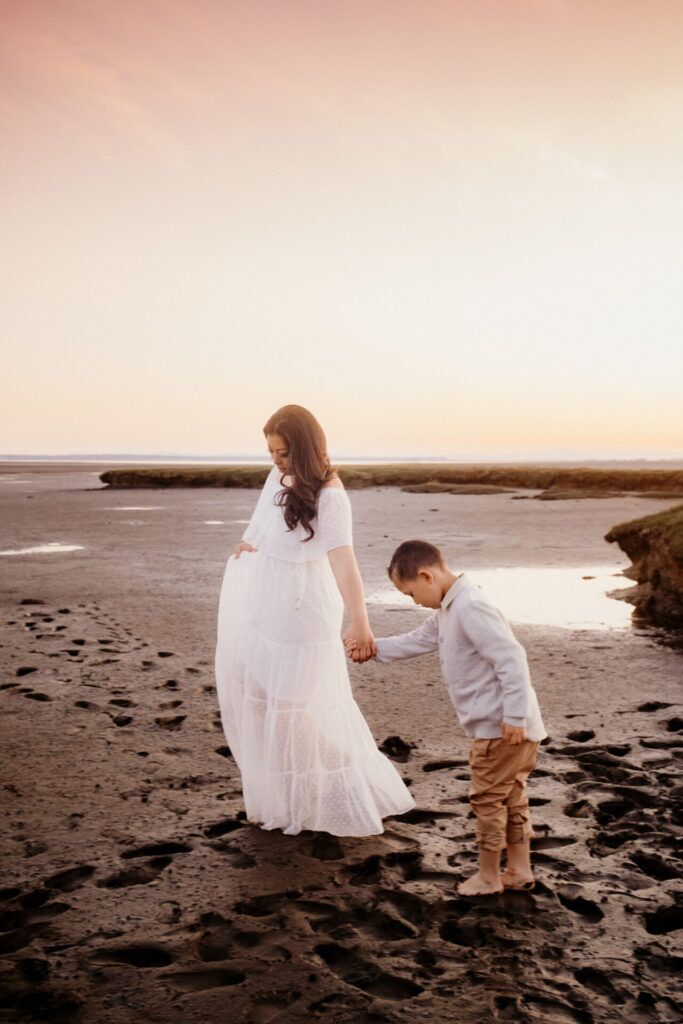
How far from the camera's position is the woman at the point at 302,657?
14.1 ft

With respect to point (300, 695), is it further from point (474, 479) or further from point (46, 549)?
point (474, 479)

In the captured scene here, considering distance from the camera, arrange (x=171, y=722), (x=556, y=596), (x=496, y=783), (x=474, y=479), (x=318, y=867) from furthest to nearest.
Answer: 1. (x=474, y=479)
2. (x=556, y=596)
3. (x=171, y=722)
4. (x=318, y=867)
5. (x=496, y=783)

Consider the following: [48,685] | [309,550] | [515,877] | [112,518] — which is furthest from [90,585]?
[112,518]

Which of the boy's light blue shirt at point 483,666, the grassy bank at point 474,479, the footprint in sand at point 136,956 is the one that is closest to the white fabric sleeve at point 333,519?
the boy's light blue shirt at point 483,666

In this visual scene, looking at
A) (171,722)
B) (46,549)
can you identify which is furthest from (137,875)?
(46,549)

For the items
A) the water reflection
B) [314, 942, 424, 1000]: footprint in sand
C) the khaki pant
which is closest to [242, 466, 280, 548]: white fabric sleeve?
the khaki pant

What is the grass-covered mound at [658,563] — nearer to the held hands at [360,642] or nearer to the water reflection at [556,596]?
the water reflection at [556,596]

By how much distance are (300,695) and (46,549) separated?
576 inches

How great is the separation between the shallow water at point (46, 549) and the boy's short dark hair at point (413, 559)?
14.3 meters

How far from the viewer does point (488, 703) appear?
3807 millimetres

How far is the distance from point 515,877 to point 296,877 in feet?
3.17

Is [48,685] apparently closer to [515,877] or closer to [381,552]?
[515,877]

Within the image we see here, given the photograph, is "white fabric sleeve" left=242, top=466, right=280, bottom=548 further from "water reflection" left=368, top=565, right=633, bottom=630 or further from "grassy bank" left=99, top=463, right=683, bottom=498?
"grassy bank" left=99, top=463, right=683, bottom=498

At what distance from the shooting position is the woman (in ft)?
14.1
